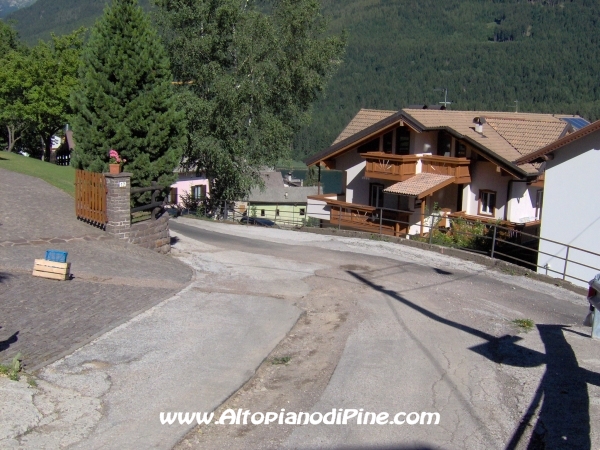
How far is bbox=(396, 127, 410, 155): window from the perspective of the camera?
3062cm

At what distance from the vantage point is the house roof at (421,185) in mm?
27938

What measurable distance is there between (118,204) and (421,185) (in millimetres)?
15808

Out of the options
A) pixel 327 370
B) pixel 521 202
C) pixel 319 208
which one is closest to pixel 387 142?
pixel 319 208

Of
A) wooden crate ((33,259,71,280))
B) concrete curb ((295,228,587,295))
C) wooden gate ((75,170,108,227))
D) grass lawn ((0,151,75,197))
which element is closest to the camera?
wooden crate ((33,259,71,280))

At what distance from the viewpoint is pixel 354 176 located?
33.2m

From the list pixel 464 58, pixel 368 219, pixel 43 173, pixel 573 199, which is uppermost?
pixel 464 58

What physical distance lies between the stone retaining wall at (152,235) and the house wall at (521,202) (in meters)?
16.5

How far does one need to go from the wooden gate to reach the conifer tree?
763 mm

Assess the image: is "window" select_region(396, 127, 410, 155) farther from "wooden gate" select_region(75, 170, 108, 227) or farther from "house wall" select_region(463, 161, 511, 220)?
"wooden gate" select_region(75, 170, 108, 227)

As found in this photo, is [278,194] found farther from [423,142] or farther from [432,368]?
[432,368]

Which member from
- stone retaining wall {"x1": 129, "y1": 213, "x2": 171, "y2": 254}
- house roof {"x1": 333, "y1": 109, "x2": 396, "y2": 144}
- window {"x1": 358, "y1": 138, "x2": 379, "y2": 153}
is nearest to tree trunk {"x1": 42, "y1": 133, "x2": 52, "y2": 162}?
house roof {"x1": 333, "y1": 109, "x2": 396, "y2": 144}

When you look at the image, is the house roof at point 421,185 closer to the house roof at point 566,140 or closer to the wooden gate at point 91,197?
the house roof at point 566,140

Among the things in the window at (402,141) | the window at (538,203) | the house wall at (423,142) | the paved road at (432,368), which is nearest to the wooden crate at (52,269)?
the paved road at (432,368)

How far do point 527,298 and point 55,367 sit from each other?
9.50 meters
